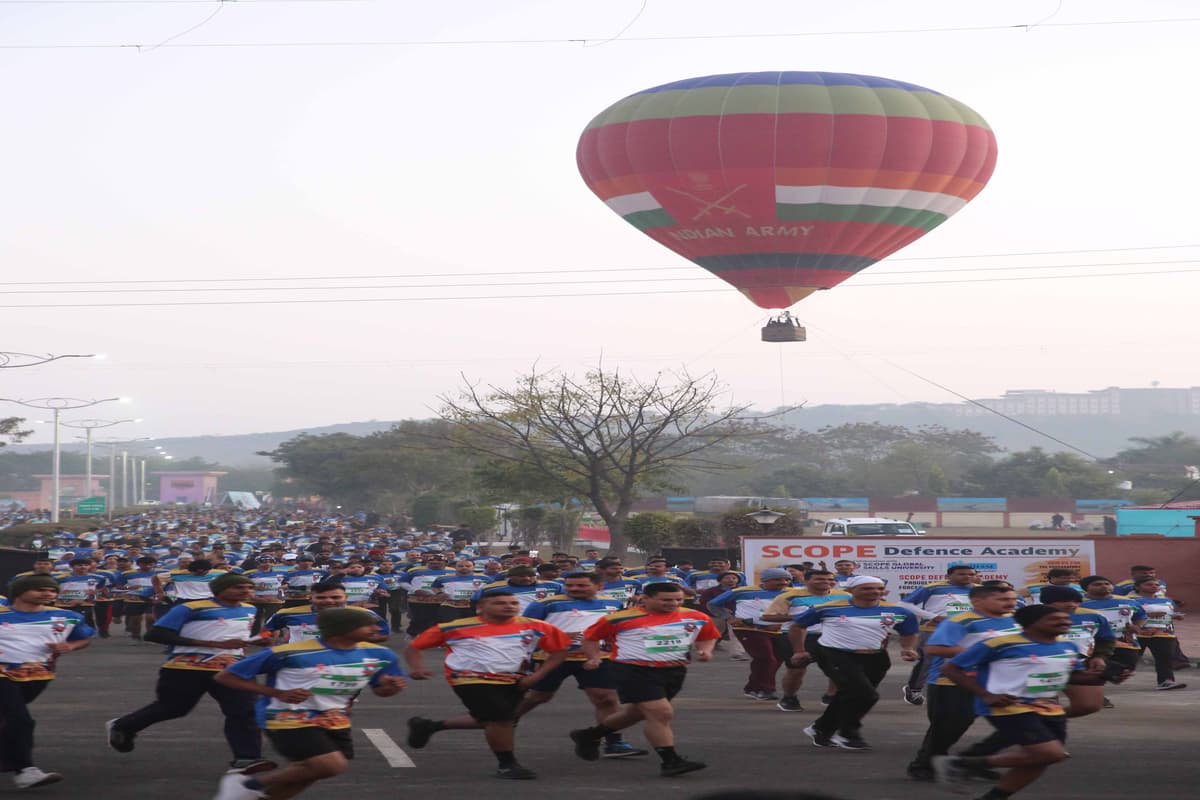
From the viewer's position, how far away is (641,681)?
39.5 ft

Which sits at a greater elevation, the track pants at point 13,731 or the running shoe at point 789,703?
the track pants at point 13,731

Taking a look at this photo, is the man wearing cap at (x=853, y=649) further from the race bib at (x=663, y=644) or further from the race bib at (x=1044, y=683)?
the race bib at (x=1044, y=683)

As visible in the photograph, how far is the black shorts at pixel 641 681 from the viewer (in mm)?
12039

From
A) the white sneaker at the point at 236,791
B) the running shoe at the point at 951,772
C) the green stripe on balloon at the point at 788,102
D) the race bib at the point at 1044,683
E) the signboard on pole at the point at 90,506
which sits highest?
the green stripe on balloon at the point at 788,102

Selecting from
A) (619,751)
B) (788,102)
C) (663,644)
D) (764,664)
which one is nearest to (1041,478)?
(788,102)

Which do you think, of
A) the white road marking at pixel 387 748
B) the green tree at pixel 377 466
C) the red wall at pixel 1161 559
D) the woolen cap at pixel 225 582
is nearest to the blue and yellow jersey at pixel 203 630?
the woolen cap at pixel 225 582

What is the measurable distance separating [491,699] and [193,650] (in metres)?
2.31

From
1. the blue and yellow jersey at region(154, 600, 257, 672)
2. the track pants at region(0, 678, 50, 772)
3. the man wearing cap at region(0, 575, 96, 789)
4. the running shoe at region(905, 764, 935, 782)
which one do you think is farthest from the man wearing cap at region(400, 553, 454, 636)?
the running shoe at region(905, 764, 935, 782)

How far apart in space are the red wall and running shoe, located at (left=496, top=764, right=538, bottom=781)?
25.3m

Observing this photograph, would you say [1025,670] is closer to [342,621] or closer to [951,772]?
[951,772]

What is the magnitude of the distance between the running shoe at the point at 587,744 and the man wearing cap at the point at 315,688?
3583mm

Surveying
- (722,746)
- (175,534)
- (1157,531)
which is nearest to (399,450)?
(175,534)

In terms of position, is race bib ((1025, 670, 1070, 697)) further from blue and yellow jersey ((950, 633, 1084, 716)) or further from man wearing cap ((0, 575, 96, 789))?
man wearing cap ((0, 575, 96, 789))

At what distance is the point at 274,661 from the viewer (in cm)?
906
